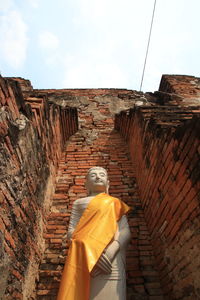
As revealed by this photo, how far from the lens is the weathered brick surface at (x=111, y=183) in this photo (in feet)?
9.35

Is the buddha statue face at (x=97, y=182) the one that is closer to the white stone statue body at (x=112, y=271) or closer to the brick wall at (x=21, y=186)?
the white stone statue body at (x=112, y=271)

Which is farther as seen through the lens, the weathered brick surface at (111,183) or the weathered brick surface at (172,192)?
the weathered brick surface at (111,183)

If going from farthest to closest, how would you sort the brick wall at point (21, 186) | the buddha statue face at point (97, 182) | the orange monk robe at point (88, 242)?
the buddha statue face at point (97, 182), the brick wall at point (21, 186), the orange monk robe at point (88, 242)

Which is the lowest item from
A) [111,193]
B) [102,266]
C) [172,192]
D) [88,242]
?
[111,193]

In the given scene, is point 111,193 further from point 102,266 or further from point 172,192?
point 102,266

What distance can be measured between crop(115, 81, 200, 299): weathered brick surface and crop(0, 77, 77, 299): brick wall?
1.50m

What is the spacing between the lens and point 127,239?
8.22 ft

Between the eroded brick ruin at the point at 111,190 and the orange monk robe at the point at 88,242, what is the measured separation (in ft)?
1.78

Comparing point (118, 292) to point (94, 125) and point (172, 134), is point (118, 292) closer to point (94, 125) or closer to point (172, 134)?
point (172, 134)

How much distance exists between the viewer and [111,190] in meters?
3.85

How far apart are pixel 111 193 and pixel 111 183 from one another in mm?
219

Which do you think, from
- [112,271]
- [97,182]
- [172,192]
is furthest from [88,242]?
[172,192]

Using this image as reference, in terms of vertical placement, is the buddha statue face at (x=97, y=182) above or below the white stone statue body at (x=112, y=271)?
above

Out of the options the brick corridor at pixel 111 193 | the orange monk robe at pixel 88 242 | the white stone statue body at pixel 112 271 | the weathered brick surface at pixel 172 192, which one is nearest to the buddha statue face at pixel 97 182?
the orange monk robe at pixel 88 242
